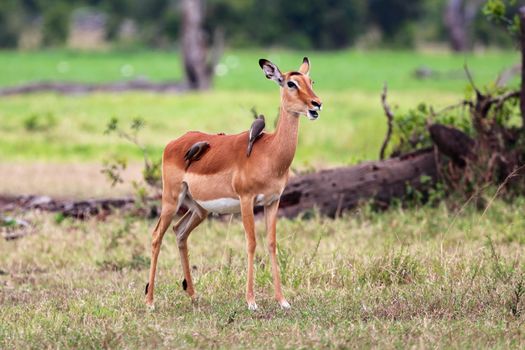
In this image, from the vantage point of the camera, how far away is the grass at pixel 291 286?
6656 millimetres

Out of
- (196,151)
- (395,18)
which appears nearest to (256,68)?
(395,18)

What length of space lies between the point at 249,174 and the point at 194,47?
21.7m

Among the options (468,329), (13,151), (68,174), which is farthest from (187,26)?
(468,329)

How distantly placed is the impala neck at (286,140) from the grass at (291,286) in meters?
0.97

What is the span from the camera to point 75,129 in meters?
20.7

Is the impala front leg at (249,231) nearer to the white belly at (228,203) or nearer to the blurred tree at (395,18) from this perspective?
the white belly at (228,203)

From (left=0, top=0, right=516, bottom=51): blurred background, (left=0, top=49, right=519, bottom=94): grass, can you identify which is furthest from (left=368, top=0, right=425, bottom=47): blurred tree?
(left=0, top=49, right=519, bottom=94): grass

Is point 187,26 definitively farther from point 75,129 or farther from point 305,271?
point 305,271

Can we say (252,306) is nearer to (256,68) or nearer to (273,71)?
(273,71)

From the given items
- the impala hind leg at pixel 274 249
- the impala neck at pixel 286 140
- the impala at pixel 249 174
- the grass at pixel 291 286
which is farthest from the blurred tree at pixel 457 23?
the impala hind leg at pixel 274 249

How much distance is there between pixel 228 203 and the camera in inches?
300

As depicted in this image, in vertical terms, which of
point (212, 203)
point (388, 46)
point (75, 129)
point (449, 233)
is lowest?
point (388, 46)

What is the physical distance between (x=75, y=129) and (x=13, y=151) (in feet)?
6.15

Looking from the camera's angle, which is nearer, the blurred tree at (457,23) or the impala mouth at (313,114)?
the impala mouth at (313,114)
